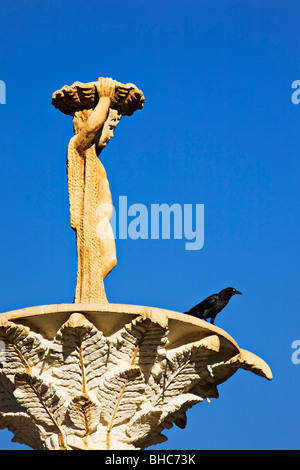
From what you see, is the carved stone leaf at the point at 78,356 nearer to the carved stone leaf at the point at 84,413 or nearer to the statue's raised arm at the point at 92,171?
the carved stone leaf at the point at 84,413

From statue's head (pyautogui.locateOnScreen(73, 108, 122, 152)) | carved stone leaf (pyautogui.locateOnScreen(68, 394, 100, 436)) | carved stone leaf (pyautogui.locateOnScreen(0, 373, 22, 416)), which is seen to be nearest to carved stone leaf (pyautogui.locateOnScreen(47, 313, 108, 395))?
carved stone leaf (pyautogui.locateOnScreen(68, 394, 100, 436))

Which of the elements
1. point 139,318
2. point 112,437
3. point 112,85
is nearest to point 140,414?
point 112,437

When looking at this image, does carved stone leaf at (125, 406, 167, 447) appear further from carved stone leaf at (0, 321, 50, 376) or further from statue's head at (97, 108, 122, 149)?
statue's head at (97, 108, 122, 149)

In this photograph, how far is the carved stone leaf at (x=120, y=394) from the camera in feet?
53.2

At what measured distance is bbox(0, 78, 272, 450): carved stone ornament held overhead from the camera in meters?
16.0

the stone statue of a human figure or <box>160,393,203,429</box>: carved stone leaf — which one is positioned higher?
the stone statue of a human figure

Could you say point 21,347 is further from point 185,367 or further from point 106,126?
point 106,126

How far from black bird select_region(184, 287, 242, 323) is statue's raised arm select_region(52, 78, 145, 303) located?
53.9 inches

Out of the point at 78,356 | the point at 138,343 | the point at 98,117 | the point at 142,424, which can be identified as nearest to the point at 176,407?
the point at 142,424

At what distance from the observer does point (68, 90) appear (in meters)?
17.7

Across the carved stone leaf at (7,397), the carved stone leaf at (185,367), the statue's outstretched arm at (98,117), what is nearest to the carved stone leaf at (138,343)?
the carved stone leaf at (185,367)

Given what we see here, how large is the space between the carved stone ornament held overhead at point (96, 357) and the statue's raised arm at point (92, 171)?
0.01 metres
